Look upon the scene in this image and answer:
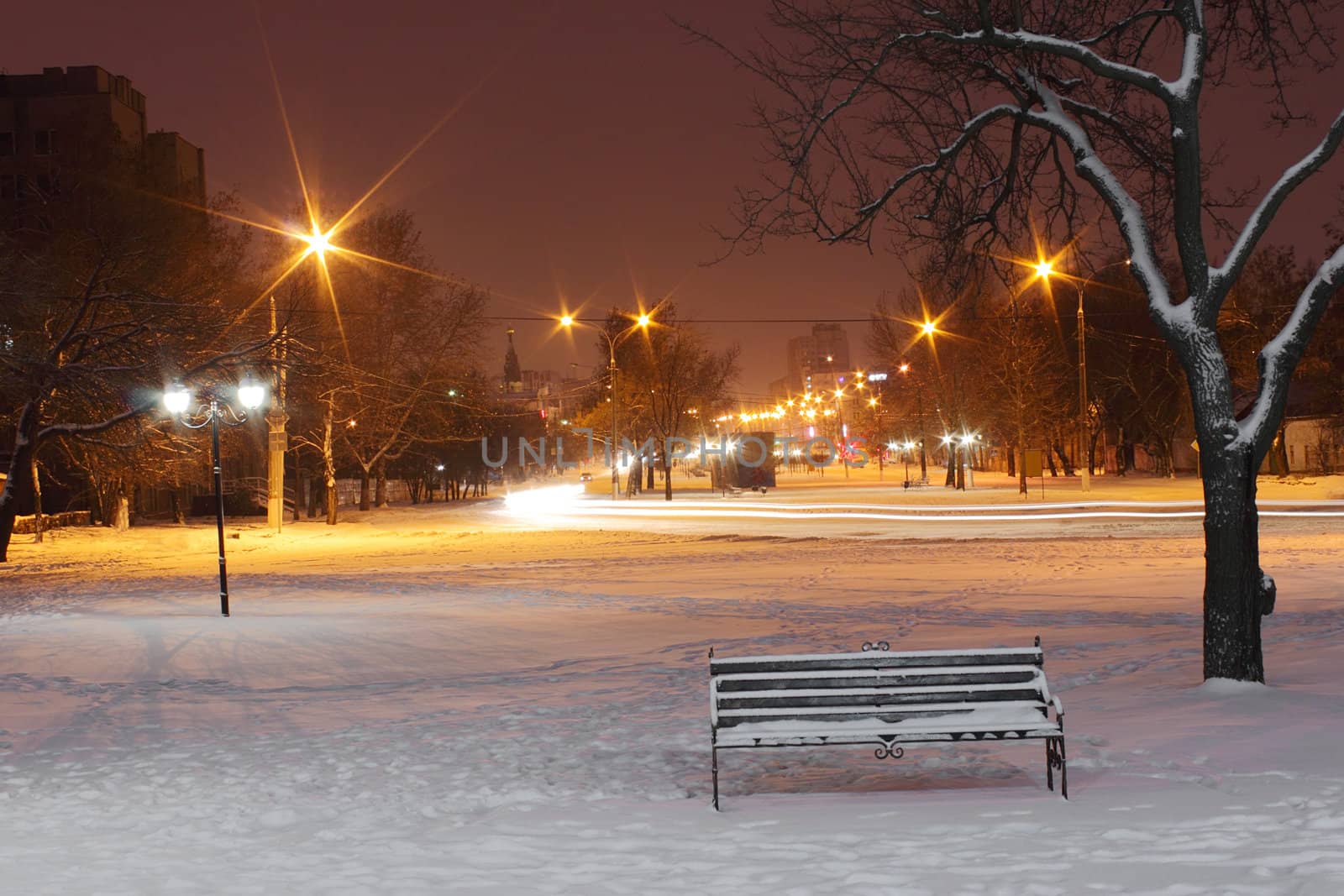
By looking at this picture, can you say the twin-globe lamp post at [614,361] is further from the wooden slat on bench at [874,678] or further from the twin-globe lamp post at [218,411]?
the wooden slat on bench at [874,678]

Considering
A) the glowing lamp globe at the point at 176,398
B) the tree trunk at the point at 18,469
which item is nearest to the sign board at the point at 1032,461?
the tree trunk at the point at 18,469

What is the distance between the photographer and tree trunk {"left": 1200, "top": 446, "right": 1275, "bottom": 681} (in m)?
9.70

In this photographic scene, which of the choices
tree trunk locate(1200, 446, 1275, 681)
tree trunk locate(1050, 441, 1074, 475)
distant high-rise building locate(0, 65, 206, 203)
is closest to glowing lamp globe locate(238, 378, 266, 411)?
tree trunk locate(1200, 446, 1275, 681)

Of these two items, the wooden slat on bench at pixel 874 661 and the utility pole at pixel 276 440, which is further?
the utility pole at pixel 276 440

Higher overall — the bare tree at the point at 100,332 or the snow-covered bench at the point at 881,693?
the bare tree at the point at 100,332

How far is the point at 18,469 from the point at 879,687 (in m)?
25.8

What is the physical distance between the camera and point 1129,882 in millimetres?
5414

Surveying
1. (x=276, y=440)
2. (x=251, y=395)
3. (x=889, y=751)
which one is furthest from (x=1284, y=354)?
(x=276, y=440)

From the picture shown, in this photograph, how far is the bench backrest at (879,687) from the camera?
24.6 feet

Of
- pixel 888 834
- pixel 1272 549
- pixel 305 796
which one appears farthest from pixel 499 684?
pixel 1272 549

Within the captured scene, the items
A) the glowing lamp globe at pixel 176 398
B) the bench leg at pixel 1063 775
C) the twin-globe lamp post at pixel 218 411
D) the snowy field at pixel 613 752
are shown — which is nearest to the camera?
the snowy field at pixel 613 752

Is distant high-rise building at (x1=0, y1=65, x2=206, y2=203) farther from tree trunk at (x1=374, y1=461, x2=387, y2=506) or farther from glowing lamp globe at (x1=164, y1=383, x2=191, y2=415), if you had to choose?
glowing lamp globe at (x1=164, y1=383, x2=191, y2=415)

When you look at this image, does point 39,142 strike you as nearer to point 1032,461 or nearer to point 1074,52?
point 1032,461

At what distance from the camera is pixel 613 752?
8.81 metres
